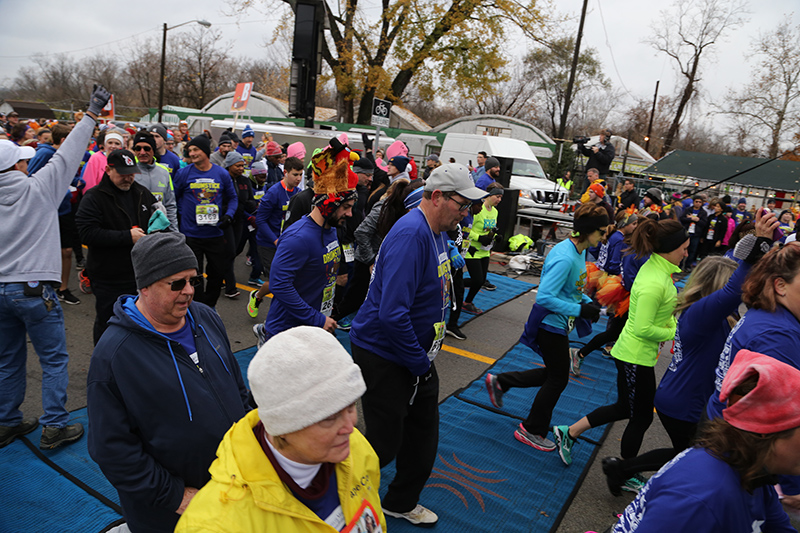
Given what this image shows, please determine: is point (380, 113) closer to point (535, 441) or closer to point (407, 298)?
point (535, 441)

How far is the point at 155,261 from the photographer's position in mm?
2078

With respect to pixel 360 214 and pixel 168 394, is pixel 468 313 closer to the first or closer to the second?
pixel 360 214

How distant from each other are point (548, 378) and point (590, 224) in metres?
1.27

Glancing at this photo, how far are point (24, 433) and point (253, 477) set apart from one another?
3367 millimetres

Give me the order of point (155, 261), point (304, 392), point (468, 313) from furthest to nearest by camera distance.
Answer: point (468, 313), point (155, 261), point (304, 392)

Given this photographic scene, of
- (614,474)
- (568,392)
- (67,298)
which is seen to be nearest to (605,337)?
(568,392)

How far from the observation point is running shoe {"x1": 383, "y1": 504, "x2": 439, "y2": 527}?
313cm

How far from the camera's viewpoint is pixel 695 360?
120 inches

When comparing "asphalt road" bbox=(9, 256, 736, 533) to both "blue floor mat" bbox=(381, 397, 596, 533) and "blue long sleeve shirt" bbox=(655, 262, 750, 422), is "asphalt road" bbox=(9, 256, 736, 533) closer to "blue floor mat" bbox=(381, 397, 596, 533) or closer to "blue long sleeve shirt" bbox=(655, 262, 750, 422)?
"blue floor mat" bbox=(381, 397, 596, 533)

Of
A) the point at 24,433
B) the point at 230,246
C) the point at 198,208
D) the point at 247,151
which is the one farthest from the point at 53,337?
the point at 247,151

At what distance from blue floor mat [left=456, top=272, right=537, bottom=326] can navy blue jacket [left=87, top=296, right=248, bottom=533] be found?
5369 millimetres

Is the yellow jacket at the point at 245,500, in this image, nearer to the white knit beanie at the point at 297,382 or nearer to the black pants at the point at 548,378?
the white knit beanie at the point at 297,382

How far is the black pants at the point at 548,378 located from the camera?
12.9 ft

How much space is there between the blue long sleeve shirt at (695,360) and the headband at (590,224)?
3.21ft
